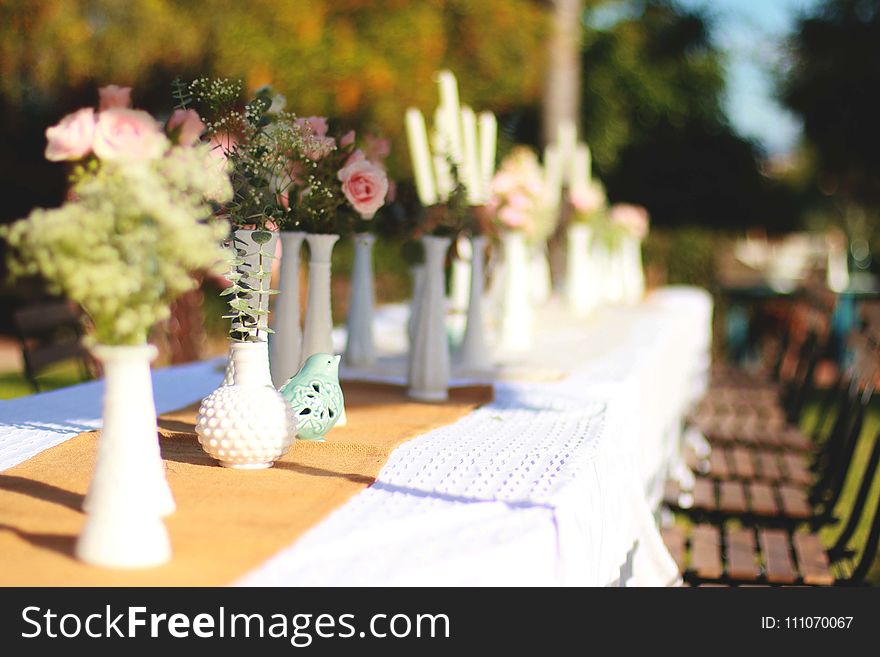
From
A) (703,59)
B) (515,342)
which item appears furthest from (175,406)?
(703,59)

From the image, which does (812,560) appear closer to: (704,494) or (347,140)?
(704,494)

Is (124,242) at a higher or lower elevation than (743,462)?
higher

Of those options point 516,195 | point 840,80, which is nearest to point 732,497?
point 516,195

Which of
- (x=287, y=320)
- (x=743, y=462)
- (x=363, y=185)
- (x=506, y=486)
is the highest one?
(x=363, y=185)

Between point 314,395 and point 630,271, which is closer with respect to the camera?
point 314,395

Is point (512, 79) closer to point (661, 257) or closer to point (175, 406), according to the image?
point (661, 257)

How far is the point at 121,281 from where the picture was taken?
125cm

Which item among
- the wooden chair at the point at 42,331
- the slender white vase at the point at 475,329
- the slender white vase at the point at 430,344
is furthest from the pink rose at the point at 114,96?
the wooden chair at the point at 42,331

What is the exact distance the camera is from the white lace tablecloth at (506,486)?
140 cm

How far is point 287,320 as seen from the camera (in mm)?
2336

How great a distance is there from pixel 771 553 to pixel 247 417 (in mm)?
1940

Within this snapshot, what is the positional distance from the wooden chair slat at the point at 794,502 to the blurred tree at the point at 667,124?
1136 cm

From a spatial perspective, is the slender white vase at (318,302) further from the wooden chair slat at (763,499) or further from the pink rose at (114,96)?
the wooden chair slat at (763,499)

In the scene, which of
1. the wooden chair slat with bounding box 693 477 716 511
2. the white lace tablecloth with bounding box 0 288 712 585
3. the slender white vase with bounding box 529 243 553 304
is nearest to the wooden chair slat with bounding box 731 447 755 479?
the wooden chair slat with bounding box 693 477 716 511
